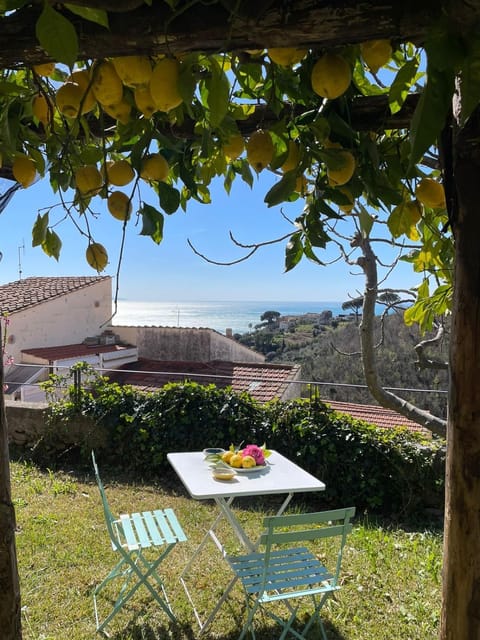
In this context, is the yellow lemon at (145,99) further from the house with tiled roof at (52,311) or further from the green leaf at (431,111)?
the house with tiled roof at (52,311)

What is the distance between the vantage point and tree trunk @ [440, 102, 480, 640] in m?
0.83

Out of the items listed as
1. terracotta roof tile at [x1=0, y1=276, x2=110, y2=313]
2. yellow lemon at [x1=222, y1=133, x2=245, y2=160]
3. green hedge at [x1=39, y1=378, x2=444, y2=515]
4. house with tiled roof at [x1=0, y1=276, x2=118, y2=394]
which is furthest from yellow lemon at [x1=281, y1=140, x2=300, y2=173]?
terracotta roof tile at [x1=0, y1=276, x2=110, y2=313]

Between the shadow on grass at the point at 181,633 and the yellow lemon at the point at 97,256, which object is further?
the shadow on grass at the point at 181,633

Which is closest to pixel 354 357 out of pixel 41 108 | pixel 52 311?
pixel 41 108

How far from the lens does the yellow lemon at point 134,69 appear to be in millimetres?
679

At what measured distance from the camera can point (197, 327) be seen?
12.5 metres

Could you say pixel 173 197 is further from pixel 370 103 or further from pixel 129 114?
pixel 370 103

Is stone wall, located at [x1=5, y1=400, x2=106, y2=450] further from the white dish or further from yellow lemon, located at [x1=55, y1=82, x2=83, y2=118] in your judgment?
yellow lemon, located at [x1=55, y1=82, x2=83, y2=118]

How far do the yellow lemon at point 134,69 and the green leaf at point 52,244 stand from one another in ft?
1.64

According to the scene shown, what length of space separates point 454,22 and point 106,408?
17.5 ft

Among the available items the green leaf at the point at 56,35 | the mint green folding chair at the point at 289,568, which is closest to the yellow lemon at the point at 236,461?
the mint green folding chair at the point at 289,568

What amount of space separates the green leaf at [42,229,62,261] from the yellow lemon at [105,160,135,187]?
272 millimetres

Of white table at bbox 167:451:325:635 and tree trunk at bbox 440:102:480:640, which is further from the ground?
tree trunk at bbox 440:102:480:640

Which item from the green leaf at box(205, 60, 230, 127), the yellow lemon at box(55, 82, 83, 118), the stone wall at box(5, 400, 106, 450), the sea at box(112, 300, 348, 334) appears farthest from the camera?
the sea at box(112, 300, 348, 334)
